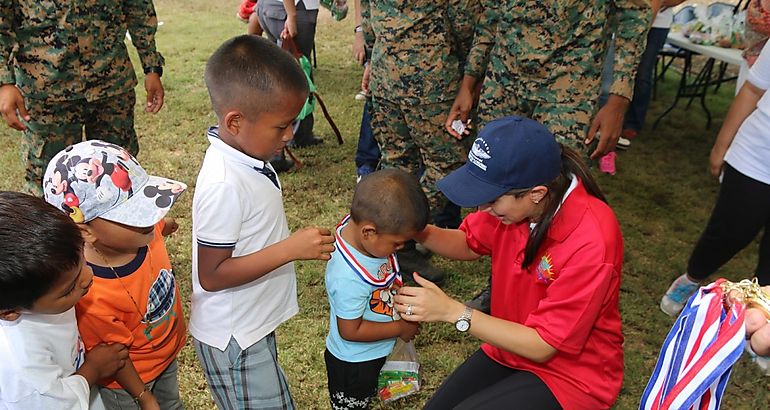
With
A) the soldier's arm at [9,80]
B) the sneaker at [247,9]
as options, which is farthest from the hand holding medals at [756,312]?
the sneaker at [247,9]

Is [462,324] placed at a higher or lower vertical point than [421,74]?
lower

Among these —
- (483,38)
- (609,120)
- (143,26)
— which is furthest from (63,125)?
(609,120)

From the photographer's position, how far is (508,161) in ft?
5.40

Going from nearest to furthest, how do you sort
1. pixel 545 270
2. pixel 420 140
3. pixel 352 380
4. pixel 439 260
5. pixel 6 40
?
pixel 545 270 → pixel 352 380 → pixel 6 40 → pixel 420 140 → pixel 439 260

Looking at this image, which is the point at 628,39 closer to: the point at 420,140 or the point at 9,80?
the point at 420,140

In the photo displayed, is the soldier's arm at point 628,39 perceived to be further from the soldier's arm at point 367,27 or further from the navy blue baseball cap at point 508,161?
the soldier's arm at point 367,27

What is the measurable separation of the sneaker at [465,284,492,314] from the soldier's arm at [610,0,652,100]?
1.15m

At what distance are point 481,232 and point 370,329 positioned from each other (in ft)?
1.77

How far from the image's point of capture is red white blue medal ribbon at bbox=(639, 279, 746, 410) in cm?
125

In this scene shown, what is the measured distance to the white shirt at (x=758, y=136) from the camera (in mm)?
2498

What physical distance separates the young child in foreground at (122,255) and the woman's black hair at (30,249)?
16cm

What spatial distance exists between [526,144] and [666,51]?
522 centimetres

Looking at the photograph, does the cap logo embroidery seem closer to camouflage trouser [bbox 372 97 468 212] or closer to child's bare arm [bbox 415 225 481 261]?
child's bare arm [bbox 415 225 481 261]

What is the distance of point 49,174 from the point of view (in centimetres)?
150
